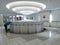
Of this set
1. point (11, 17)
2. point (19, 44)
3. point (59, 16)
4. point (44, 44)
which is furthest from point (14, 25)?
point (11, 17)

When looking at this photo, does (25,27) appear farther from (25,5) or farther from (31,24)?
(25,5)

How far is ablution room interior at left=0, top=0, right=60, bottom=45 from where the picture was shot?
441 centimetres

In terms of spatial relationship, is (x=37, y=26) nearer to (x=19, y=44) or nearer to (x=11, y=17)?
(x=19, y=44)

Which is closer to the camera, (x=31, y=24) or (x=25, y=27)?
(x=25, y=27)

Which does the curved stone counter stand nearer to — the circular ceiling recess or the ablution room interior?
the ablution room interior


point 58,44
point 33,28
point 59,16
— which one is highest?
point 59,16

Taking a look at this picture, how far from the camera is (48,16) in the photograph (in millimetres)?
12945

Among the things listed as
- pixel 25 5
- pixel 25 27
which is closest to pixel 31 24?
pixel 25 27

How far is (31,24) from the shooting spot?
6.78 meters

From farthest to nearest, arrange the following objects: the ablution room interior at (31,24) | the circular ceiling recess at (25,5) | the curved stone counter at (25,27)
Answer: the circular ceiling recess at (25,5) → the curved stone counter at (25,27) → the ablution room interior at (31,24)

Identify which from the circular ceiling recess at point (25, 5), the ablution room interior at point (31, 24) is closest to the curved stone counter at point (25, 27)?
the ablution room interior at point (31, 24)

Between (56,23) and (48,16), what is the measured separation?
2.03m

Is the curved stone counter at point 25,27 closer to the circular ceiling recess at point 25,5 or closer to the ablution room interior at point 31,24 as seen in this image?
the ablution room interior at point 31,24

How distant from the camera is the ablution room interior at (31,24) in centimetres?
441
